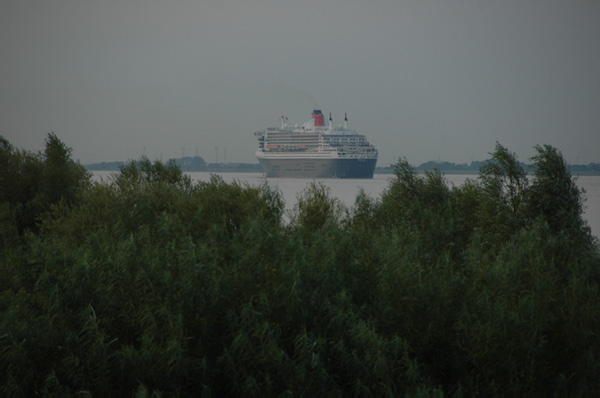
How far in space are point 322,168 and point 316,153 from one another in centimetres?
288

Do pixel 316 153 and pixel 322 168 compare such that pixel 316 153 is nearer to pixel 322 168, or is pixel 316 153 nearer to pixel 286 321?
pixel 322 168

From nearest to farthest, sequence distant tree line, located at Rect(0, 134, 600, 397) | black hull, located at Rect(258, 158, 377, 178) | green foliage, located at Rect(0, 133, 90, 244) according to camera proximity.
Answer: distant tree line, located at Rect(0, 134, 600, 397) → green foliage, located at Rect(0, 133, 90, 244) → black hull, located at Rect(258, 158, 377, 178)

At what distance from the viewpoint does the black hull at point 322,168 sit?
367 feet

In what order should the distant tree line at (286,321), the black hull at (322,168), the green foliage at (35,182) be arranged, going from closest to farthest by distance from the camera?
the distant tree line at (286,321) < the green foliage at (35,182) < the black hull at (322,168)

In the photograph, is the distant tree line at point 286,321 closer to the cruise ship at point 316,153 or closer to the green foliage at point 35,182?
the green foliage at point 35,182

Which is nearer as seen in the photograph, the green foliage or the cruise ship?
the green foliage

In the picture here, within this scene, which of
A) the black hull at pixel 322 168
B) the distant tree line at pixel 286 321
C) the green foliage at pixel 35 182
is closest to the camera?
the distant tree line at pixel 286 321

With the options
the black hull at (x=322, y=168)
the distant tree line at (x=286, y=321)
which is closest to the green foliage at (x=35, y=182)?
the distant tree line at (x=286, y=321)

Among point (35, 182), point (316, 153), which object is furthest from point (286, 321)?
point (316, 153)

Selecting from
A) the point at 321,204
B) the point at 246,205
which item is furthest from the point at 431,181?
the point at 246,205

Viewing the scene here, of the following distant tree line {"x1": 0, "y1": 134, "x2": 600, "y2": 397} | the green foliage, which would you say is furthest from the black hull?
distant tree line {"x1": 0, "y1": 134, "x2": 600, "y2": 397}

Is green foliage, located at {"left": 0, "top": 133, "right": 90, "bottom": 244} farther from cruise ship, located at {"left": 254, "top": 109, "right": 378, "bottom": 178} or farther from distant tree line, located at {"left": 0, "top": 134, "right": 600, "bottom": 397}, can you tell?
cruise ship, located at {"left": 254, "top": 109, "right": 378, "bottom": 178}

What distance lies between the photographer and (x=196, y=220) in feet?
66.4

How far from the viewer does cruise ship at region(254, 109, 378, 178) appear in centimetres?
11225
